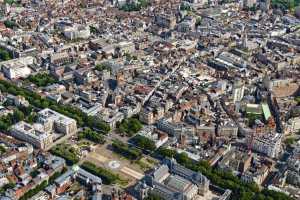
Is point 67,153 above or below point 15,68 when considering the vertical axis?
below

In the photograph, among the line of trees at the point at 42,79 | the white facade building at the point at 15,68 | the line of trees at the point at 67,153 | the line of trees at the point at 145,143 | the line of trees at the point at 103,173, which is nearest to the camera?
the line of trees at the point at 103,173

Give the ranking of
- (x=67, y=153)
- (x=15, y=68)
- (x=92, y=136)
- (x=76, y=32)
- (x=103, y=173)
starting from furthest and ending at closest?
(x=76, y=32) → (x=15, y=68) → (x=92, y=136) → (x=67, y=153) → (x=103, y=173)

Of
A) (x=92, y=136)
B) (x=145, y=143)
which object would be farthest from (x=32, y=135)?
(x=145, y=143)

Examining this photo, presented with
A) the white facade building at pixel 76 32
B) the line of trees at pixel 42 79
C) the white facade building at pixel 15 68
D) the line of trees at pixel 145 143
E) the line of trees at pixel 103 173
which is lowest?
the line of trees at pixel 103 173

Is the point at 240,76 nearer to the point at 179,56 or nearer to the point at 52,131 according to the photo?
the point at 179,56

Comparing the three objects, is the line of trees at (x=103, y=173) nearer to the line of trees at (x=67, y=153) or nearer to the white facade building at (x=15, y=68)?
the line of trees at (x=67, y=153)

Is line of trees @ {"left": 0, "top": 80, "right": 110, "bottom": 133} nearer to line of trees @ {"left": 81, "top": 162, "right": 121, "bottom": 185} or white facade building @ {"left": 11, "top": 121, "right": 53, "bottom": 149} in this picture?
white facade building @ {"left": 11, "top": 121, "right": 53, "bottom": 149}

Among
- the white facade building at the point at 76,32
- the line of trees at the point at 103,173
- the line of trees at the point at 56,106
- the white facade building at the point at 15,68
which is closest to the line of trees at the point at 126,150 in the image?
the line of trees at the point at 56,106

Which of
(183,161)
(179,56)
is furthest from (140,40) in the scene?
(183,161)

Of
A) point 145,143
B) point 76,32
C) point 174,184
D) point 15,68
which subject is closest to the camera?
point 174,184

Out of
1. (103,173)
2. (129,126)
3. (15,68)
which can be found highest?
(15,68)

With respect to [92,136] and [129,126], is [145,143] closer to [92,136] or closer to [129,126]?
[129,126]

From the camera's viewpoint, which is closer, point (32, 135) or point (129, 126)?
point (32, 135)

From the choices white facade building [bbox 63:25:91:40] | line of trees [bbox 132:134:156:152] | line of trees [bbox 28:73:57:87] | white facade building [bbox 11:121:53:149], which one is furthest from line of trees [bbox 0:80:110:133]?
white facade building [bbox 63:25:91:40]
